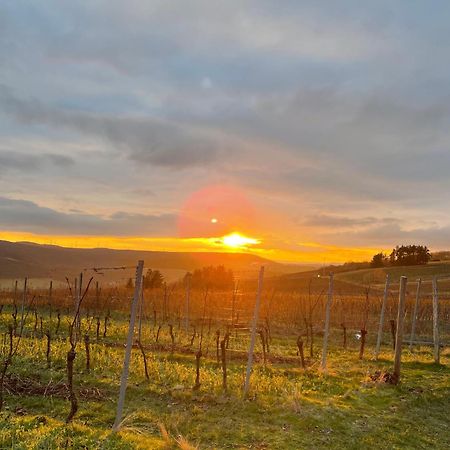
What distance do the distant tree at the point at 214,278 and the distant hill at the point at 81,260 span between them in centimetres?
2788

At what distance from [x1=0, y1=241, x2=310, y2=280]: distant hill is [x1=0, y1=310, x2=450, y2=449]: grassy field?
6883 centimetres

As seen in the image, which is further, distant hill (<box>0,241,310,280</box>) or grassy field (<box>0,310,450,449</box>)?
distant hill (<box>0,241,310,280</box>)

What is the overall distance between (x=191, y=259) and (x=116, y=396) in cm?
16786

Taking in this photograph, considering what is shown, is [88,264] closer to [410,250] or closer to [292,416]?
[410,250]

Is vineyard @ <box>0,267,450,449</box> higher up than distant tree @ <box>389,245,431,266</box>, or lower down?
lower down

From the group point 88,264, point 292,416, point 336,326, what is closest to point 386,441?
point 292,416

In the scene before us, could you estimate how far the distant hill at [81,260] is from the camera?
103m

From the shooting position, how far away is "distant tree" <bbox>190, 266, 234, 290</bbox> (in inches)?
2029

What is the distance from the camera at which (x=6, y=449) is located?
5449 millimetres

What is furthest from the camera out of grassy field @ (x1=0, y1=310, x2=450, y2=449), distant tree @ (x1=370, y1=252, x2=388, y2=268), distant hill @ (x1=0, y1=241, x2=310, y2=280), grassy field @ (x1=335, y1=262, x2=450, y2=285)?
distant hill @ (x1=0, y1=241, x2=310, y2=280)

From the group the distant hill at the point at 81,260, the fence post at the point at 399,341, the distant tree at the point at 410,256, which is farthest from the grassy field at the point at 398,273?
the fence post at the point at 399,341

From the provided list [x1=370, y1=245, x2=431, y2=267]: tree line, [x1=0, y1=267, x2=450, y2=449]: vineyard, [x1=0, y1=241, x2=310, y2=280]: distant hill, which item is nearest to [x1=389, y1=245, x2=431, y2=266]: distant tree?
[x1=370, y1=245, x2=431, y2=267]: tree line

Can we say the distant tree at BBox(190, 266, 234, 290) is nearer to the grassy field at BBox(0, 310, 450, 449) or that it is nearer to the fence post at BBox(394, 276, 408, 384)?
the grassy field at BBox(0, 310, 450, 449)

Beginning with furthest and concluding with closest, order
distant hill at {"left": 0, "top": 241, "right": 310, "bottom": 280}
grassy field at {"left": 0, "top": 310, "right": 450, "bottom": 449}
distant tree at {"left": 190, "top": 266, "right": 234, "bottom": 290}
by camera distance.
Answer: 1. distant hill at {"left": 0, "top": 241, "right": 310, "bottom": 280}
2. distant tree at {"left": 190, "top": 266, "right": 234, "bottom": 290}
3. grassy field at {"left": 0, "top": 310, "right": 450, "bottom": 449}
